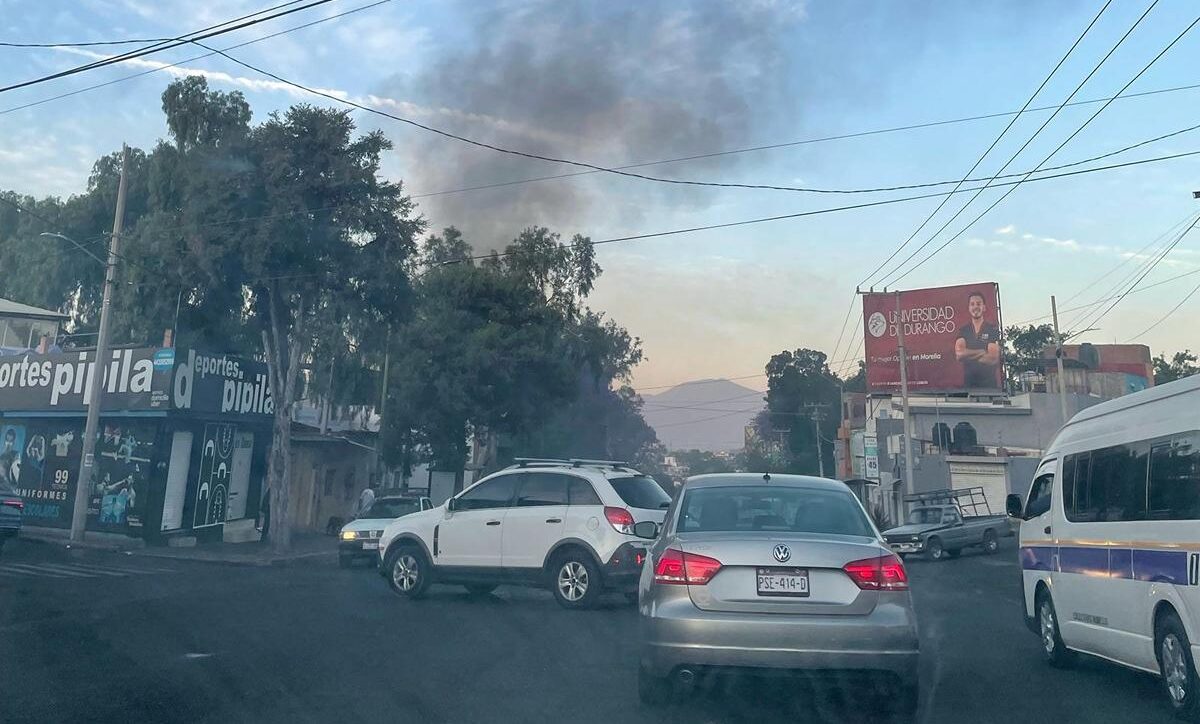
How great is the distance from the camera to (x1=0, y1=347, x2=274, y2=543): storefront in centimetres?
2661

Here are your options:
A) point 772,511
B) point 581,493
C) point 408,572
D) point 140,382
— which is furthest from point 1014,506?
point 140,382

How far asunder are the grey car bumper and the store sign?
22833mm

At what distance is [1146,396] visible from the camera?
795 cm

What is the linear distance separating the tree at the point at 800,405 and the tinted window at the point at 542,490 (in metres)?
65.7

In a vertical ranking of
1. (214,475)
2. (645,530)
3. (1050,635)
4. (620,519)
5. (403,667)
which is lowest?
(403,667)

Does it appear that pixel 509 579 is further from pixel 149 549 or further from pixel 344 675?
pixel 149 549

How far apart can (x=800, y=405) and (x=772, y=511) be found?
246 feet

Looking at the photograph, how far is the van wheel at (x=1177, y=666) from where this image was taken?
6.74 m

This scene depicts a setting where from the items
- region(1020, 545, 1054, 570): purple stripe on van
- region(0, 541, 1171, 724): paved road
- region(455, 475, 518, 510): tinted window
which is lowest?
region(0, 541, 1171, 724): paved road

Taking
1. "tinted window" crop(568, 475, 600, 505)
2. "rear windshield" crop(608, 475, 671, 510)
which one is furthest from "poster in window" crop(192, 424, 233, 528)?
Result: "rear windshield" crop(608, 475, 671, 510)

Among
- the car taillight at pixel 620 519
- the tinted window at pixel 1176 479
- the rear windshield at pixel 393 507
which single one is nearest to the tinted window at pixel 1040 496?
the tinted window at pixel 1176 479

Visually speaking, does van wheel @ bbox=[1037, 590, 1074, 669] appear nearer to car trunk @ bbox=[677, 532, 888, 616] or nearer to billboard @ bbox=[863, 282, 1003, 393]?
car trunk @ bbox=[677, 532, 888, 616]

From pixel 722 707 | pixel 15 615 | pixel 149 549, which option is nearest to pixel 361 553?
pixel 149 549

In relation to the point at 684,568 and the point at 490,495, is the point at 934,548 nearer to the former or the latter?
the point at 490,495
